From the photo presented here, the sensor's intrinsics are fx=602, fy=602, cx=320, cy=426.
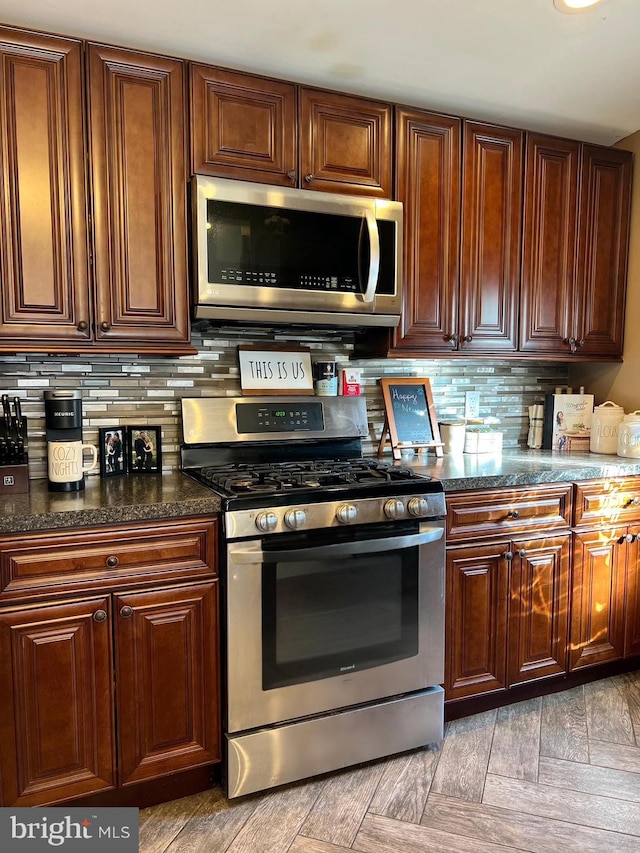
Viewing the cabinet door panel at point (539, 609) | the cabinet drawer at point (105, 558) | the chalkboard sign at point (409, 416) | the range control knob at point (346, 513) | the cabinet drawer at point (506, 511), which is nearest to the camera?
the cabinet drawer at point (105, 558)

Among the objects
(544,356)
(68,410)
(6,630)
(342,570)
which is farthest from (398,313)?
(6,630)

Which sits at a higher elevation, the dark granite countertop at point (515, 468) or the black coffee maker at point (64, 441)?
the black coffee maker at point (64, 441)

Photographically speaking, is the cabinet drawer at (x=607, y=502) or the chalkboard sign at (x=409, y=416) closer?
the cabinet drawer at (x=607, y=502)

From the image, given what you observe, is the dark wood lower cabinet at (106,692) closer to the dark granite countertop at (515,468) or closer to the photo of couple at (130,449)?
the photo of couple at (130,449)

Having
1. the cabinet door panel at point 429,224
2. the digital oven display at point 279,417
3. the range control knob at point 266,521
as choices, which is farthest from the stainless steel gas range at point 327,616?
the cabinet door panel at point 429,224

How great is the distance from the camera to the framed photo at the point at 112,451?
7.30 feet

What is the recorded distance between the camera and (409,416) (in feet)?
9.04

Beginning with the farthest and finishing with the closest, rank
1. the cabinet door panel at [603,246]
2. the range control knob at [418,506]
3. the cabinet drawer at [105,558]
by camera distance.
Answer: the cabinet door panel at [603,246], the range control knob at [418,506], the cabinet drawer at [105,558]

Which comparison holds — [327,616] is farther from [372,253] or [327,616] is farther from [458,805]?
[372,253]

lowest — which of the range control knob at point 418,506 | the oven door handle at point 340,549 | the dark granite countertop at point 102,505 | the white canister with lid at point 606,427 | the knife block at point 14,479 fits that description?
the oven door handle at point 340,549

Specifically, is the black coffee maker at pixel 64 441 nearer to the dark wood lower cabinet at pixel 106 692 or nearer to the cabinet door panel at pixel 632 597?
the dark wood lower cabinet at pixel 106 692

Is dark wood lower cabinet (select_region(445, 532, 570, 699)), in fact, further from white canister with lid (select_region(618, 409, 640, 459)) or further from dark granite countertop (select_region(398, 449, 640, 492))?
white canister with lid (select_region(618, 409, 640, 459))

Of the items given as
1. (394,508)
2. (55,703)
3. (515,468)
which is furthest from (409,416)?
(55,703)

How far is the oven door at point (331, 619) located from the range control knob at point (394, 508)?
54mm
